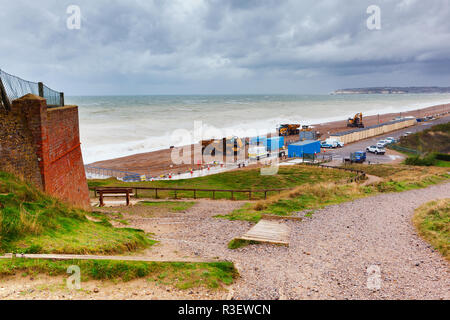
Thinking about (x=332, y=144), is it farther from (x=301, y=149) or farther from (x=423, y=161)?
(x=423, y=161)

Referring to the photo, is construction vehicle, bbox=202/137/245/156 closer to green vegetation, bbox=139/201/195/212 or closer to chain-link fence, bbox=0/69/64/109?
green vegetation, bbox=139/201/195/212

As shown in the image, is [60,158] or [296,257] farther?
[60,158]

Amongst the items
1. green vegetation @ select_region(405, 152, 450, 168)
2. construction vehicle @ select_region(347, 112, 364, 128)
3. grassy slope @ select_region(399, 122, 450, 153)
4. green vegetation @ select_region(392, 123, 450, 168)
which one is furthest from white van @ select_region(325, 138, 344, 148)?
construction vehicle @ select_region(347, 112, 364, 128)

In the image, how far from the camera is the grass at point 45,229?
6530 mm

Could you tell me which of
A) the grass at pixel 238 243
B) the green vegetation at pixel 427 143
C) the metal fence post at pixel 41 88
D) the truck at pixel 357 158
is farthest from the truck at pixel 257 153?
the grass at pixel 238 243

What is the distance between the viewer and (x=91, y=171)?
122ft

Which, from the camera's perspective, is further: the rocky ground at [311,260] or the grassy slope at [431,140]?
the grassy slope at [431,140]

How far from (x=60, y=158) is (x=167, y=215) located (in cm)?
540

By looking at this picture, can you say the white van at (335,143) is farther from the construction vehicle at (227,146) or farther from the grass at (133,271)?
the grass at (133,271)

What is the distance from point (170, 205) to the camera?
1812 cm

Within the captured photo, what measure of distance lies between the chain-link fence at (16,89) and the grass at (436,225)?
13.5 meters

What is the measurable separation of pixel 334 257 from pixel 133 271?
5.46m
